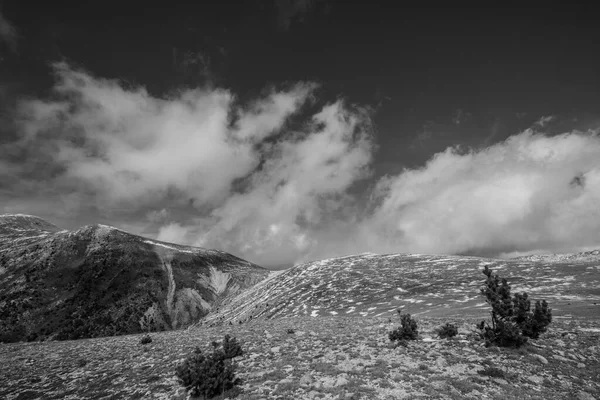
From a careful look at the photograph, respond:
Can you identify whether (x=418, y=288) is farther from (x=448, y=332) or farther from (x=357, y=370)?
(x=357, y=370)

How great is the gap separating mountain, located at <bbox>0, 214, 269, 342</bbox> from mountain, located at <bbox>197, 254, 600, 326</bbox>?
96398 mm

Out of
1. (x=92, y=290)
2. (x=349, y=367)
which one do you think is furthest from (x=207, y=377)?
(x=92, y=290)

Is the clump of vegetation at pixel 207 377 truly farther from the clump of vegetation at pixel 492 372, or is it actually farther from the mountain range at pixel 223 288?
the mountain range at pixel 223 288

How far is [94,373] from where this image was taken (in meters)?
20.0

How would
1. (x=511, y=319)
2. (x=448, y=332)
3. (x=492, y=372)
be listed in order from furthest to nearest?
1. (x=448, y=332)
2. (x=511, y=319)
3. (x=492, y=372)

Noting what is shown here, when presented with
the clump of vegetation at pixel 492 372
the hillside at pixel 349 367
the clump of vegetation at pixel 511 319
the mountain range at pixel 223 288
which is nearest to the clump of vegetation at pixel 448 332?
the hillside at pixel 349 367

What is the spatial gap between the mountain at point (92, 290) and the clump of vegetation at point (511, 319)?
521 ft

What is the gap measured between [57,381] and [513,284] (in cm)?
6491

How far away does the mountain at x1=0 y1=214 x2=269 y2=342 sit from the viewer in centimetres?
13600

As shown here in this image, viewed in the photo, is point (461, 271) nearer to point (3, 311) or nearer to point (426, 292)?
point (426, 292)

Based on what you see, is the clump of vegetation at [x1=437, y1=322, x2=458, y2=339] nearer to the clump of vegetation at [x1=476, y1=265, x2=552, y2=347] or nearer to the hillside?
the hillside

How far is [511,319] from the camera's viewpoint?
63.0 feet

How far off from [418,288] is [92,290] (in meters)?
175

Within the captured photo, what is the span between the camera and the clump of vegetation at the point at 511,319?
17.3 meters
